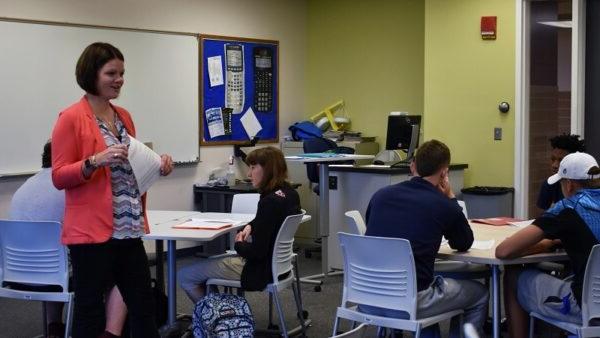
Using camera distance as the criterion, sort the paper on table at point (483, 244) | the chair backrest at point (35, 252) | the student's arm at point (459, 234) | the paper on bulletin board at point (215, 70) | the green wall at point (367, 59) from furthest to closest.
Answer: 1. the green wall at point (367, 59)
2. the paper on bulletin board at point (215, 70)
3. the chair backrest at point (35, 252)
4. the paper on table at point (483, 244)
5. the student's arm at point (459, 234)

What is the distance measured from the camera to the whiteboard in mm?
6137

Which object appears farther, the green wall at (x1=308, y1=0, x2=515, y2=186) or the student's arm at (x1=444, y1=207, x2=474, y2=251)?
the green wall at (x1=308, y1=0, x2=515, y2=186)

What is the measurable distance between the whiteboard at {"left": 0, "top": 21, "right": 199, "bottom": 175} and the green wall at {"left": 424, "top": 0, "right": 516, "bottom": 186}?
2143mm

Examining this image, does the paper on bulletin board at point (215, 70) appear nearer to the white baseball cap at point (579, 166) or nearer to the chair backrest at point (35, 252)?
the chair backrest at point (35, 252)


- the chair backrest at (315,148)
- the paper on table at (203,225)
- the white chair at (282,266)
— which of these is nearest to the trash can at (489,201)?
the chair backrest at (315,148)

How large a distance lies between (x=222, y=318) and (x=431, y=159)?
1300 mm

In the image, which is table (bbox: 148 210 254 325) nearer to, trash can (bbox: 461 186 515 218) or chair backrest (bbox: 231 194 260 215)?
chair backrest (bbox: 231 194 260 215)

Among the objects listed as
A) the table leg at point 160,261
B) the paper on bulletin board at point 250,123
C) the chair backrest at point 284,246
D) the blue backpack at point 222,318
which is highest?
the paper on bulletin board at point 250,123

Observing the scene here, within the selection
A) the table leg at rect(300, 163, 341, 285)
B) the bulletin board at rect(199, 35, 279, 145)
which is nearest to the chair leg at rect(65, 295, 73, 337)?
the table leg at rect(300, 163, 341, 285)

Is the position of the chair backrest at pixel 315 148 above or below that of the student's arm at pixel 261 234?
above

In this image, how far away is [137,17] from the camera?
7.09 m

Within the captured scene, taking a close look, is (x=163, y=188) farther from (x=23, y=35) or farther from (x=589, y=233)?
(x=589, y=233)

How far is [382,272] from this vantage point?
11.9 feet

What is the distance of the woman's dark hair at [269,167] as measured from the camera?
14.5 ft
